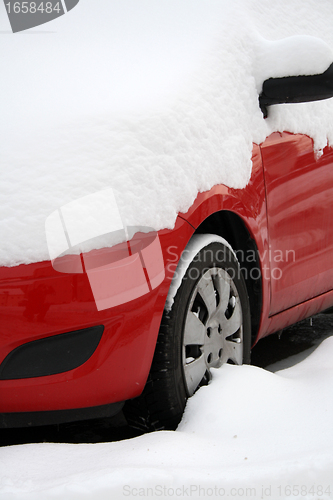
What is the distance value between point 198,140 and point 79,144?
448mm

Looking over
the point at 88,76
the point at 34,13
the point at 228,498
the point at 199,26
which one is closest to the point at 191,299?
the point at 228,498

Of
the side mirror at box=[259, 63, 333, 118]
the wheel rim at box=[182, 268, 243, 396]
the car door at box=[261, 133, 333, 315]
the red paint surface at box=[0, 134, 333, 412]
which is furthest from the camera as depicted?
the car door at box=[261, 133, 333, 315]

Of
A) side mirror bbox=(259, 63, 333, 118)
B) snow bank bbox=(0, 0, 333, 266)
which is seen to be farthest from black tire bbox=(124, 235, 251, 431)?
side mirror bbox=(259, 63, 333, 118)

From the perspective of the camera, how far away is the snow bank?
4.95 ft

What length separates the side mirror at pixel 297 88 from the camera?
2.06m

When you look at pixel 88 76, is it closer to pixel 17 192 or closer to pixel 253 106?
pixel 17 192

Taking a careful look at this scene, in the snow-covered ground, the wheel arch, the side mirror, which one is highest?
the side mirror

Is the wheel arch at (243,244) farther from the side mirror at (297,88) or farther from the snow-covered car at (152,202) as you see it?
the side mirror at (297,88)

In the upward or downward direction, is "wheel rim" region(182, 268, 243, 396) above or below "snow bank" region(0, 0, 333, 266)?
below

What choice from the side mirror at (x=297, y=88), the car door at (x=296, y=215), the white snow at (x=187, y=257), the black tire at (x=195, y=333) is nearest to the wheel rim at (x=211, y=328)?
the black tire at (x=195, y=333)

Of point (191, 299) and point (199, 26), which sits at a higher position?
point (199, 26)

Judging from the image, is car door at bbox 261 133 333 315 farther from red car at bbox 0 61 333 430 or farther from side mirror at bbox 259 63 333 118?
side mirror at bbox 259 63 333 118

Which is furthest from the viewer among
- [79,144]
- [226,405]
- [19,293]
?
[226,405]

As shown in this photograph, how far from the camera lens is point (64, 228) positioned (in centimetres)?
147
